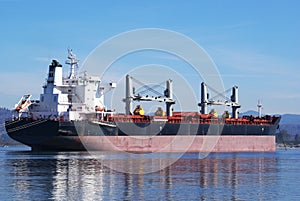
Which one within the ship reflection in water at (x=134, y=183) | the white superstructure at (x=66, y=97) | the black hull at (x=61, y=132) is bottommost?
the ship reflection in water at (x=134, y=183)

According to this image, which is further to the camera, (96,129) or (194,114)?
(194,114)

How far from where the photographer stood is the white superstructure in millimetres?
57438

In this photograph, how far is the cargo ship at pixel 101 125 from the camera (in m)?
53.5

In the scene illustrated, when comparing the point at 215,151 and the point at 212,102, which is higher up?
the point at 212,102

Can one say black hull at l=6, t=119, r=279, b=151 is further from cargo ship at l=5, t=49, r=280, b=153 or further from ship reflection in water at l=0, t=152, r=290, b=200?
ship reflection in water at l=0, t=152, r=290, b=200

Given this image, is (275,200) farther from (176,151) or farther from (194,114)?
(194,114)

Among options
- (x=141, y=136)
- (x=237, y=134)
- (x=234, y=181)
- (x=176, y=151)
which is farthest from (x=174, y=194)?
(x=237, y=134)

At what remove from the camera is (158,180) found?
30094 millimetres

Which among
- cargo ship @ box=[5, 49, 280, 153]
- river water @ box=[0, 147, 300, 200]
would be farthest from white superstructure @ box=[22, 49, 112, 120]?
river water @ box=[0, 147, 300, 200]

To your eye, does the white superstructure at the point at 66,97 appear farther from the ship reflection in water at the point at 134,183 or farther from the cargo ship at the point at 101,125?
the ship reflection in water at the point at 134,183

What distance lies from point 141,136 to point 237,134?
52.5 feet

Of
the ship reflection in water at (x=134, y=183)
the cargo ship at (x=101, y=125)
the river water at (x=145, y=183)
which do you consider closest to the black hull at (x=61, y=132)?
the cargo ship at (x=101, y=125)

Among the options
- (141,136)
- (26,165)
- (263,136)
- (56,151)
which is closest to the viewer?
(26,165)

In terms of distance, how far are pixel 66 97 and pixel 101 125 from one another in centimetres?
477
